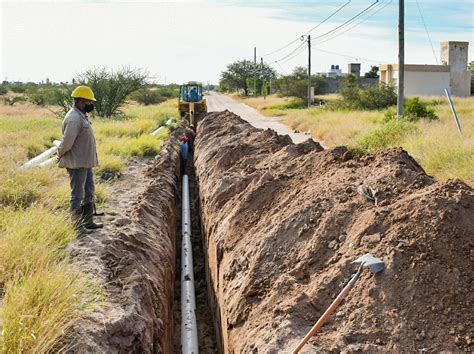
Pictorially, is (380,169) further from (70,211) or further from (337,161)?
(70,211)

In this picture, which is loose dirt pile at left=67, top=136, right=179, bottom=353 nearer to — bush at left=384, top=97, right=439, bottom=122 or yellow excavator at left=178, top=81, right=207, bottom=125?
bush at left=384, top=97, right=439, bottom=122

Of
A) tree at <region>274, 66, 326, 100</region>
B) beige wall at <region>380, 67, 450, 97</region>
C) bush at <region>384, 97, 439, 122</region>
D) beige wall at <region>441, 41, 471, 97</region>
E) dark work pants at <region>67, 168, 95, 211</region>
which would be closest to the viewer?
dark work pants at <region>67, 168, 95, 211</region>

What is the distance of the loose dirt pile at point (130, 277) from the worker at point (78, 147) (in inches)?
21.3

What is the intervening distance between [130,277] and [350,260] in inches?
93.4

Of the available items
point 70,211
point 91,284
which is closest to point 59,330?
point 91,284

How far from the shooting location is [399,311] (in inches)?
136

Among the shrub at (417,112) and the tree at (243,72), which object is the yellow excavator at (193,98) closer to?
the shrub at (417,112)

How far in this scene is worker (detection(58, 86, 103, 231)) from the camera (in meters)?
6.34

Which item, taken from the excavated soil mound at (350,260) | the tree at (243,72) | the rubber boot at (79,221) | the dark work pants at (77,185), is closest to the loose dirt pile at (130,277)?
the rubber boot at (79,221)

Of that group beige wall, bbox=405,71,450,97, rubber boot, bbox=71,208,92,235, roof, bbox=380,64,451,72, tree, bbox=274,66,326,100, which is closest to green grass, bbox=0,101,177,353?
rubber boot, bbox=71,208,92,235

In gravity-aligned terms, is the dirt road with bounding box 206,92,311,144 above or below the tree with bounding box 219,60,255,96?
below

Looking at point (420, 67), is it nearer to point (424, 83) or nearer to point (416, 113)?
point (424, 83)

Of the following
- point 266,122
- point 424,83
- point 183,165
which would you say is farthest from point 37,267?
point 424,83

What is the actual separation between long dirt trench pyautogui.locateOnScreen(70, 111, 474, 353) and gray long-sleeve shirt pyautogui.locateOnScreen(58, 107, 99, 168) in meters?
0.97
